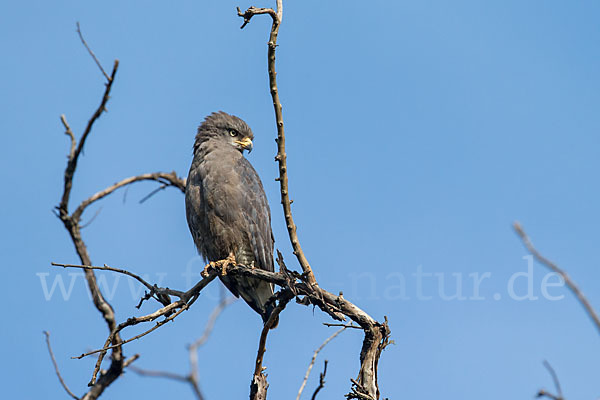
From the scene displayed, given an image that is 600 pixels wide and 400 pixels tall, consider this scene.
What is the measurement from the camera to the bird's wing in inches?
254

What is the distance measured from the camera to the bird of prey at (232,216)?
640 centimetres

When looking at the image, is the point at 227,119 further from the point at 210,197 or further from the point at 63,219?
the point at 63,219

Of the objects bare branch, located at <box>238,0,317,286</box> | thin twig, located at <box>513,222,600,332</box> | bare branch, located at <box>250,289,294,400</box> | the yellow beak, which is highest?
the yellow beak

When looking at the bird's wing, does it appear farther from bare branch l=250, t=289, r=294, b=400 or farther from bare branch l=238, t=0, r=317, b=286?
bare branch l=238, t=0, r=317, b=286

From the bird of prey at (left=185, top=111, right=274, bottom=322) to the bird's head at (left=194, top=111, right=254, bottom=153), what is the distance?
25 cm

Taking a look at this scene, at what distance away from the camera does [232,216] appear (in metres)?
6.39

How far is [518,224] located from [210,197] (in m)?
4.82

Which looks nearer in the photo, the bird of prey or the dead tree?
the dead tree

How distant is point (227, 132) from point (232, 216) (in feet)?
3.75

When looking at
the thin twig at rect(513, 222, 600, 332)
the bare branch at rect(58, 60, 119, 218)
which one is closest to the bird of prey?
the bare branch at rect(58, 60, 119, 218)

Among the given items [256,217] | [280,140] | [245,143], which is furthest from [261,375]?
Result: [245,143]

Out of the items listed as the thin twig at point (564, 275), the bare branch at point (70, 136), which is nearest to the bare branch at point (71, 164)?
the bare branch at point (70, 136)

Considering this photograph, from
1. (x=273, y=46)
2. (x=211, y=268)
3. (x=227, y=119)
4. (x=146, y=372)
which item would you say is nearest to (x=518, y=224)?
(x=146, y=372)

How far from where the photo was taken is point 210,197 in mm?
6391
